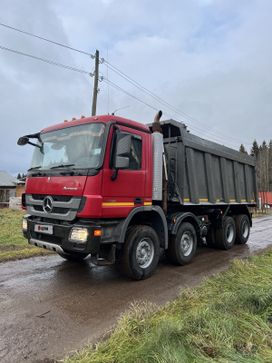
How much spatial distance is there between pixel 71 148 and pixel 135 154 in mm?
1169

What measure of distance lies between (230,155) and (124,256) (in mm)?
5320

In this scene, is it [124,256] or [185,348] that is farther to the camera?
[124,256]

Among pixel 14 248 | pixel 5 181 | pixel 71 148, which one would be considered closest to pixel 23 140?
pixel 71 148

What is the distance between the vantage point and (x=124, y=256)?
5.38 m

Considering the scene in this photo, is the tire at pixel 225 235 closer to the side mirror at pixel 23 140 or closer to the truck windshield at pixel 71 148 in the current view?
the truck windshield at pixel 71 148

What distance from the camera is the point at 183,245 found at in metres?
7.07

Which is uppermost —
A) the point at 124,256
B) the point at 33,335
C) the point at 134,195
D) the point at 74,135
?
the point at 74,135

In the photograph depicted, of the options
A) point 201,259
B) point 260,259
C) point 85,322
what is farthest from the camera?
point 201,259

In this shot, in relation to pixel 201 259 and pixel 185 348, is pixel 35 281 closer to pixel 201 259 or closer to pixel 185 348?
pixel 185 348

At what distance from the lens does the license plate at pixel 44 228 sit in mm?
5191

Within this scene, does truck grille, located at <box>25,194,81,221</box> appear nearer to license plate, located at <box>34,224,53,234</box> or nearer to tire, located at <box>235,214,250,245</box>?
license plate, located at <box>34,224,53,234</box>

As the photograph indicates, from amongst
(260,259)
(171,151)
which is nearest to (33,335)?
(171,151)

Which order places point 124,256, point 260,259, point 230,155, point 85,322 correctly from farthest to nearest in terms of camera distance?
point 230,155, point 260,259, point 124,256, point 85,322

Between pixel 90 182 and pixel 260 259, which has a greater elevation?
pixel 90 182
